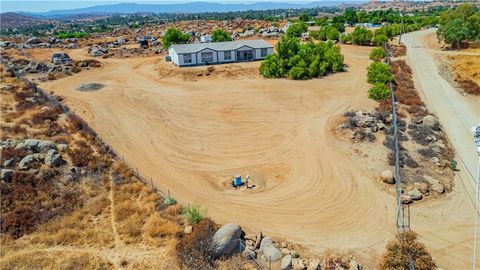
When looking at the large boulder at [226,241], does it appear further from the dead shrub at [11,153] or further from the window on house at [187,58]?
the window on house at [187,58]

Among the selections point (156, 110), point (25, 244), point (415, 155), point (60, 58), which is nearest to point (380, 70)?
point (415, 155)

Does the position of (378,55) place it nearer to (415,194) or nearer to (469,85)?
(469,85)

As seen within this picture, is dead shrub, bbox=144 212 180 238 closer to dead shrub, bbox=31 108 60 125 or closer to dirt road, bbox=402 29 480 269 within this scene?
dirt road, bbox=402 29 480 269

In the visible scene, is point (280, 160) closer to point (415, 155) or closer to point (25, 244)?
point (415, 155)

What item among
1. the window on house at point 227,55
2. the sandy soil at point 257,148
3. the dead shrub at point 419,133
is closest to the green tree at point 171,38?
the window on house at point 227,55

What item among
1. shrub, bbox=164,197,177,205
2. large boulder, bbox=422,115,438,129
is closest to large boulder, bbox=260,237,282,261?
shrub, bbox=164,197,177,205

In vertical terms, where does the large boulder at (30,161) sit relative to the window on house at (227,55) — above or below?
below
